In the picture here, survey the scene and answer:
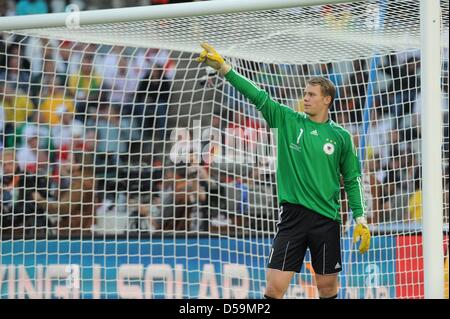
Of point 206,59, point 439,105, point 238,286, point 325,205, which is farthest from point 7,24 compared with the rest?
point 238,286

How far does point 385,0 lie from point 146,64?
3.83 m

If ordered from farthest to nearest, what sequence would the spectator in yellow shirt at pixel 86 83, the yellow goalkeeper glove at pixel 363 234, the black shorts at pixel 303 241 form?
the spectator in yellow shirt at pixel 86 83 < the yellow goalkeeper glove at pixel 363 234 < the black shorts at pixel 303 241

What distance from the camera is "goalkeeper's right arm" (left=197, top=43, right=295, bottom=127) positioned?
17.3ft

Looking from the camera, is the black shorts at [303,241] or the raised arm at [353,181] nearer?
the black shorts at [303,241]

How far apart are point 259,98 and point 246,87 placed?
0.40 feet

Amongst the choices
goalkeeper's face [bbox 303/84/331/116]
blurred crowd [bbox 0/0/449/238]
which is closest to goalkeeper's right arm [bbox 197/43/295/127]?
goalkeeper's face [bbox 303/84/331/116]

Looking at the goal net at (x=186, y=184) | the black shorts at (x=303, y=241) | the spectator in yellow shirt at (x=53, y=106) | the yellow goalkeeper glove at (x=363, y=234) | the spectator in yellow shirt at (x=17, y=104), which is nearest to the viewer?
the black shorts at (x=303, y=241)

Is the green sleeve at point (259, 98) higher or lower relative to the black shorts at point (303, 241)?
higher

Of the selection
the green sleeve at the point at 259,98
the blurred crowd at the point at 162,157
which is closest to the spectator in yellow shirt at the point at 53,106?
the blurred crowd at the point at 162,157

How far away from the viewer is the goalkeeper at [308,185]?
539 cm

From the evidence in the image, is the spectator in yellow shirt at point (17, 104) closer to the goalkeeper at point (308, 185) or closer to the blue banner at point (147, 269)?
the blue banner at point (147, 269)

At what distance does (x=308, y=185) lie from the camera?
17.8 feet

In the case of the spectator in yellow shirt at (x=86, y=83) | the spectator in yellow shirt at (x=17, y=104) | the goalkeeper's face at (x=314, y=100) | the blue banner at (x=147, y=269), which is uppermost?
the spectator in yellow shirt at (x=86, y=83)

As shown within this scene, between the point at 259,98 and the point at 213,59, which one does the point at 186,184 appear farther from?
the point at 213,59
